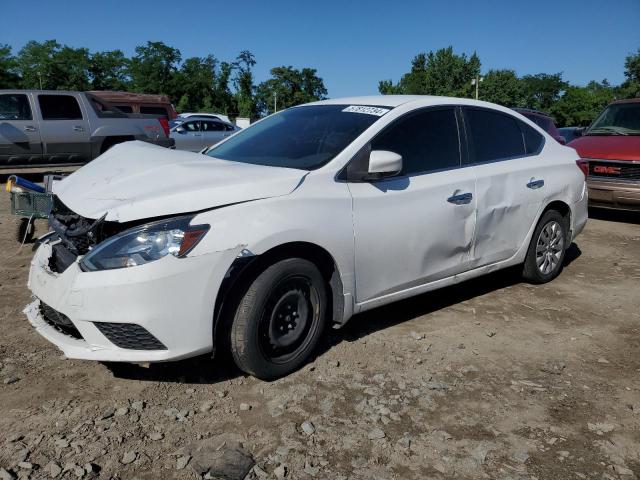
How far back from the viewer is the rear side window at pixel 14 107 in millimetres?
11070

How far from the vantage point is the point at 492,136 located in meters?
4.60

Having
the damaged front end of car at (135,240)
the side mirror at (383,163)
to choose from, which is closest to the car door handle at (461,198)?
the side mirror at (383,163)

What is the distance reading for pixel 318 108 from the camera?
4328mm

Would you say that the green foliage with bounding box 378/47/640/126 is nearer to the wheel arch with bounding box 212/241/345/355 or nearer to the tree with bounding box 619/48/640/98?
the tree with bounding box 619/48/640/98

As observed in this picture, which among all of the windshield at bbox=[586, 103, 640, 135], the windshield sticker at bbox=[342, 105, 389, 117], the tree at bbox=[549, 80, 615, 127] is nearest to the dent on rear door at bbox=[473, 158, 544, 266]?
the windshield sticker at bbox=[342, 105, 389, 117]

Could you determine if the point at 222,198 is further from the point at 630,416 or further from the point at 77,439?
the point at 630,416

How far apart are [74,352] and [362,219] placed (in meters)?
1.80

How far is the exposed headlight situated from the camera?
9.16 ft

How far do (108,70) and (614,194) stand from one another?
199 ft

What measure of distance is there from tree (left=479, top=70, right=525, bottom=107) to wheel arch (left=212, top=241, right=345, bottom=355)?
76.2 metres

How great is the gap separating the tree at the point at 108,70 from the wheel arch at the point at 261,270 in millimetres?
61516

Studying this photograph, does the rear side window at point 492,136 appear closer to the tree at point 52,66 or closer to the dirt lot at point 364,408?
the dirt lot at point 364,408

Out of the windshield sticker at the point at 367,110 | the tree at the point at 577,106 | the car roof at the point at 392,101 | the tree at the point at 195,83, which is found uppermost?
the tree at the point at 195,83

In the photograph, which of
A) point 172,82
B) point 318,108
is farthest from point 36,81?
point 318,108
